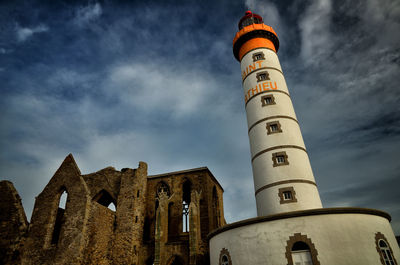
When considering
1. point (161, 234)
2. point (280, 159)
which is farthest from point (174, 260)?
point (280, 159)

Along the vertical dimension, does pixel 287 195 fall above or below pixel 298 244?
above

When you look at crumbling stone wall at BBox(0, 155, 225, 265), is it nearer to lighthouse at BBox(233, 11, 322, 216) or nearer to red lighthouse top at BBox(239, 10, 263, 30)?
lighthouse at BBox(233, 11, 322, 216)

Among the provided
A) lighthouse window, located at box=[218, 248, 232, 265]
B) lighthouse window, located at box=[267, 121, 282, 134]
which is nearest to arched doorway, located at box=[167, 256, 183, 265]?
lighthouse window, located at box=[218, 248, 232, 265]

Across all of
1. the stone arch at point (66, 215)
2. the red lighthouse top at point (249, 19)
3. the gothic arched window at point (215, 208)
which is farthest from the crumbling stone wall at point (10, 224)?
the red lighthouse top at point (249, 19)

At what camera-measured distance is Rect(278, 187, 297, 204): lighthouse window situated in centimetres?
1434

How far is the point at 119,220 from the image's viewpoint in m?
18.9

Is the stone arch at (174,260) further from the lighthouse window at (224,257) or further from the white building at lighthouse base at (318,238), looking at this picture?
the white building at lighthouse base at (318,238)

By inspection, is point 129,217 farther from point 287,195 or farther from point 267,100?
point 267,100

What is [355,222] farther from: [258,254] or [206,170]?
[206,170]

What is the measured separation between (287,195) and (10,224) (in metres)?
13.0

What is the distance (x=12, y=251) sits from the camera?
203 inches

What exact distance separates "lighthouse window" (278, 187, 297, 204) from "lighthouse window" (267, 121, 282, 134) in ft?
12.9

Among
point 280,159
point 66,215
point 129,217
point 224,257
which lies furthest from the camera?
point 129,217

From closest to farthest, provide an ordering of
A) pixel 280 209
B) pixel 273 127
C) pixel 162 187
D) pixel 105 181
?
pixel 280 209
pixel 273 127
pixel 105 181
pixel 162 187
